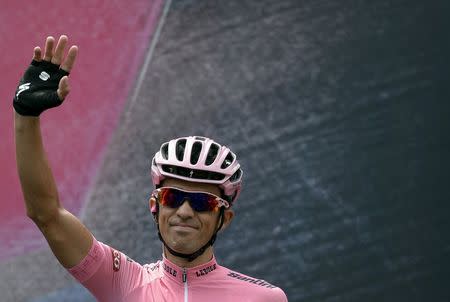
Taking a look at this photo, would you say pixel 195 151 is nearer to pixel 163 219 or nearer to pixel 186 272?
pixel 163 219

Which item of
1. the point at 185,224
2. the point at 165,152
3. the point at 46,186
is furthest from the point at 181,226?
the point at 46,186

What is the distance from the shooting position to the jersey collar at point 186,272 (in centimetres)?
300

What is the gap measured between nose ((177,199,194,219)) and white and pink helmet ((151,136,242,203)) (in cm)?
8

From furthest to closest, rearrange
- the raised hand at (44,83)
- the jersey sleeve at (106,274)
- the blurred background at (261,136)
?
the blurred background at (261,136) < the jersey sleeve at (106,274) < the raised hand at (44,83)

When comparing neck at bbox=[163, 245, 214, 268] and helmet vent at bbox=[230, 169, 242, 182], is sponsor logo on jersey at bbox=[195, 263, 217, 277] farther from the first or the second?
helmet vent at bbox=[230, 169, 242, 182]

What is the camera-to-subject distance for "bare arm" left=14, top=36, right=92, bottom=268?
2.58 m

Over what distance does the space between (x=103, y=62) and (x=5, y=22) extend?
1.73 ft

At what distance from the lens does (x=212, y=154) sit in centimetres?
308

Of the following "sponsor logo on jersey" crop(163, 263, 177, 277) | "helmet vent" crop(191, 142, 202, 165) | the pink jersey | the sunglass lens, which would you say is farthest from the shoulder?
"helmet vent" crop(191, 142, 202, 165)

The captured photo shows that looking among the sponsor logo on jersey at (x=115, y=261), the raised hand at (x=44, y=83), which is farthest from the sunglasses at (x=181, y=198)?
the raised hand at (x=44, y=83)

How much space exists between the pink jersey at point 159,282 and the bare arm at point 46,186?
0.22ft

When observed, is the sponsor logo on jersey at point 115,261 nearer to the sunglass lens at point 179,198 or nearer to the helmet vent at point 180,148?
the sunglass lens at point 179,198

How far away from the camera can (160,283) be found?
2994 mm

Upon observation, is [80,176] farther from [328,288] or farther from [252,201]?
[328,288]
